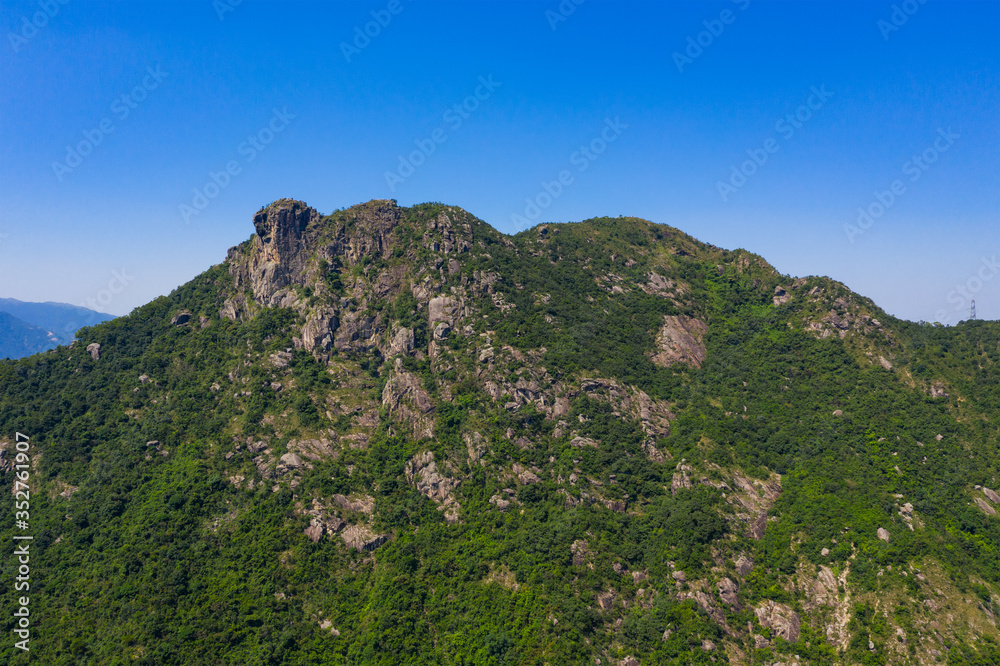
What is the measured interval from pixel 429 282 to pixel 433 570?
64545mm

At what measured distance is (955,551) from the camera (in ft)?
231

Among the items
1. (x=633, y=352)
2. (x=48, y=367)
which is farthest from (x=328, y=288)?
(x=633, y=352)

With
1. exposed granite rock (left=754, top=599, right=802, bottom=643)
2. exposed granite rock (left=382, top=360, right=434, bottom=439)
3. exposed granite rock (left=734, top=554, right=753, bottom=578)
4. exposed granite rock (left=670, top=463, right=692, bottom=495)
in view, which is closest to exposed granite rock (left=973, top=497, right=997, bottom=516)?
exposed granite rock (left=754, top=599, right=802, bottom=643)

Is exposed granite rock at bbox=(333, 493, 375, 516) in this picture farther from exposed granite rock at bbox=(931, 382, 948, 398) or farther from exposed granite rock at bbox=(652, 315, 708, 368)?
exposed granite rock at bbox=(931, 382, 948, 398)

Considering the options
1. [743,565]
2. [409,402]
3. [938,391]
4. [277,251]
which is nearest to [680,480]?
[743,565]

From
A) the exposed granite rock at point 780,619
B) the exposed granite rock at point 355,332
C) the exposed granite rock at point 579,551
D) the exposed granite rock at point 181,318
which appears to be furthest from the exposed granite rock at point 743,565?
the exposed granite rock at point 181,318

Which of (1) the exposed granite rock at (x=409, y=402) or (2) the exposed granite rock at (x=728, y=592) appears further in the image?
(1) the exposed granite rock at (x=409, y=402)

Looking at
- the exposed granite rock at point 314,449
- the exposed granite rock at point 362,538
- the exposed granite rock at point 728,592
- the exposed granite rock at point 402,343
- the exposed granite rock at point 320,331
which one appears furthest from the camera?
the exposed granite rock at point 320,331

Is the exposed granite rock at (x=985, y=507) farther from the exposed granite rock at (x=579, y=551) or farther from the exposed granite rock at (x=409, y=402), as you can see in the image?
the exposed granite rock at (x=409, y=402)

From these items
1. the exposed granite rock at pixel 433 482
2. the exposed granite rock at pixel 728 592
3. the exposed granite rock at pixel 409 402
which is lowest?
the exposed granite rock at pixel 728 592

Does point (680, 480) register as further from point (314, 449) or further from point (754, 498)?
point (314, 449)

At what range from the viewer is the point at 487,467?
92.6 metres

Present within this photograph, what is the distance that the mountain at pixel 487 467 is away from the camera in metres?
69.8

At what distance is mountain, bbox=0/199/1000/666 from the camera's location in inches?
2749
